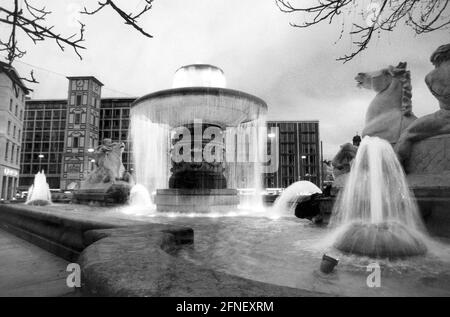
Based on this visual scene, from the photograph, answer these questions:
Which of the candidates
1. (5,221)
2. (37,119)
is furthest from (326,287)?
(37,119)

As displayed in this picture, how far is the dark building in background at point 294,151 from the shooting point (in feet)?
253

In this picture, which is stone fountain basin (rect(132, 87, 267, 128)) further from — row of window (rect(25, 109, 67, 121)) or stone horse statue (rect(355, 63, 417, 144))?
row of window (rect(25, 109, 67, 121))

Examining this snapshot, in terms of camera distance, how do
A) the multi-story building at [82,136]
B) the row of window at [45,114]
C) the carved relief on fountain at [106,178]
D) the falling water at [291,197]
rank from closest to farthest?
the falling water at [291,197] → the carved relief on fountain at [106,178] → the multi-story building at [82,136] → the row of window at [45,114]

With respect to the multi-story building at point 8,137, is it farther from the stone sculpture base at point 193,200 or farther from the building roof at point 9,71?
the building roof at point 9,71

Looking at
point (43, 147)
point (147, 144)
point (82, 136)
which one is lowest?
point (147, 144)

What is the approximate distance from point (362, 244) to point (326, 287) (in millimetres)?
1225

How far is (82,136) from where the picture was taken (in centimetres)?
5916

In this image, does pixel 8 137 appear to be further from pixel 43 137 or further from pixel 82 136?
pixel 43 137

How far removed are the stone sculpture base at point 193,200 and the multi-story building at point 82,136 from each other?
4275 centimetres

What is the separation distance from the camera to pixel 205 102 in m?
10.1

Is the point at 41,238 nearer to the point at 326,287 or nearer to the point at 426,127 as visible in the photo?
the point at 326,287

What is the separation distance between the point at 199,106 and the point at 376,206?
7.36 m

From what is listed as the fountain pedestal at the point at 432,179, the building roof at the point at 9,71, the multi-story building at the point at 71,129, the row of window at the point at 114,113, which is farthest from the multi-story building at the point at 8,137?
the fountain pedestal at the point at 432,179

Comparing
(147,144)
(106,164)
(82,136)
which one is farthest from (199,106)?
(82,136)
